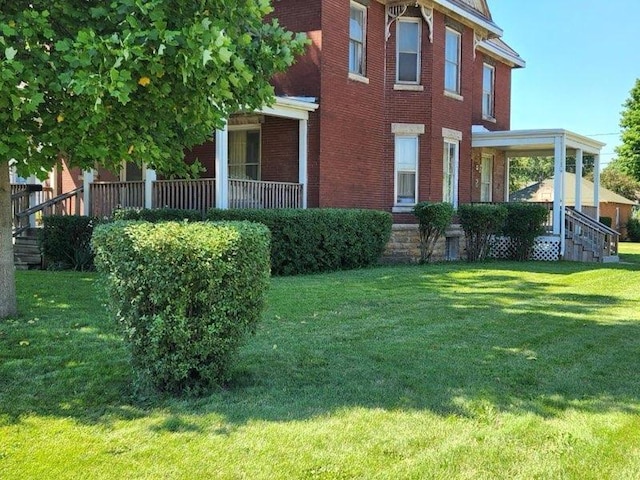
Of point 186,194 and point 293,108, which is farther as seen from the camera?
point 293,108

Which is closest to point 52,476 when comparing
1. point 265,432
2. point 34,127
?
point 265,432

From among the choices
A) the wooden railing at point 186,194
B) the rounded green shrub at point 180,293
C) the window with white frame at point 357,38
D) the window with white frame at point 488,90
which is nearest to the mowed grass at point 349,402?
the rounded green shrub at point 180,293

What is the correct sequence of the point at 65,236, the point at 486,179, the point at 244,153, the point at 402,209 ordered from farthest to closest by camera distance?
the point at 486,179 < the point at 402,209 < the point at 244,153 < the point at 65,236

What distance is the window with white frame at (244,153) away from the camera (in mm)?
17625

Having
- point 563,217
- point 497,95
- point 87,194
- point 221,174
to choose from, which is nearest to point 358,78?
point 221,174

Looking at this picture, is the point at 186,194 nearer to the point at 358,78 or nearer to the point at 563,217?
the point at 358,78

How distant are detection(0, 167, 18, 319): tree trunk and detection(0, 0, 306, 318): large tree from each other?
1.48 metres

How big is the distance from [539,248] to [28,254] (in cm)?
1444

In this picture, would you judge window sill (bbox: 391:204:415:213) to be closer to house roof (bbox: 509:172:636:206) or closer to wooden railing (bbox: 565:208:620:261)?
wooden railing (bbox: 565:208:620:261)

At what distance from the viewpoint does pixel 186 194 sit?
15484mm

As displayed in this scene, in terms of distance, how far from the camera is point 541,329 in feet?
26.6

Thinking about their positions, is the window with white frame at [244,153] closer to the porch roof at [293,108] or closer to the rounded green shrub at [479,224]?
the porch roof at [293,108]

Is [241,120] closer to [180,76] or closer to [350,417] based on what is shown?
Result: [180,76]

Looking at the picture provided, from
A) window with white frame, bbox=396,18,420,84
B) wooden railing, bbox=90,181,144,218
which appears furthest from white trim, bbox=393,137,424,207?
wooden railing, bbox=90,181,144,218
